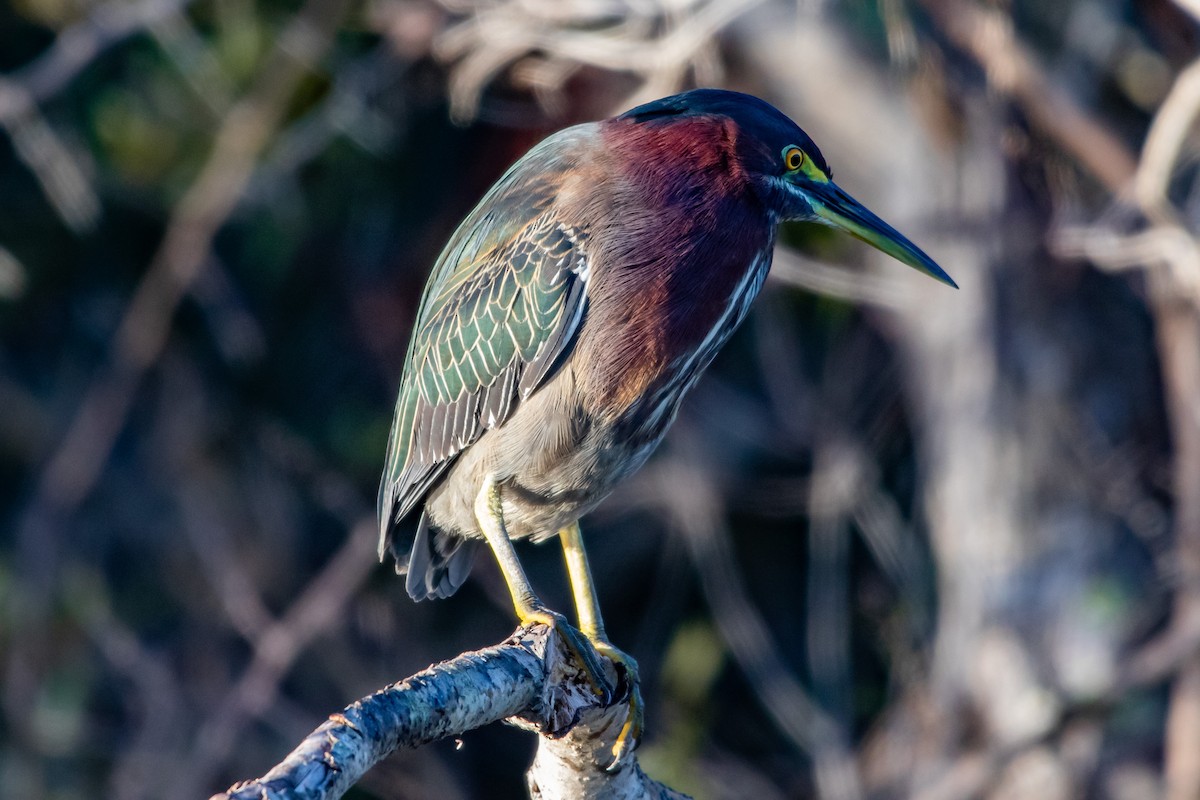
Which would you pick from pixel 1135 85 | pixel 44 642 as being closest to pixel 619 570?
pixel 44 642

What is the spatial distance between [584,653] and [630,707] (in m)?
0.19

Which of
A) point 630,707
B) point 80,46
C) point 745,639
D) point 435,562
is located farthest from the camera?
point 745,639

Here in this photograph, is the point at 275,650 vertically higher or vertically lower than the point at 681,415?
lower

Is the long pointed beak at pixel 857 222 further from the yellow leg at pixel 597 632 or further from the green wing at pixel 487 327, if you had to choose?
the yellow leg at pixel 597 632

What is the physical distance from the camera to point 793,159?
9.70 ft

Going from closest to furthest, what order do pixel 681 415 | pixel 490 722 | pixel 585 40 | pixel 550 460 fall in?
1. pixel 490 722
2. pixel 550 460
3. pixel 585 40
4. pixel 681 415

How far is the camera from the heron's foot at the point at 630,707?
8.57ft

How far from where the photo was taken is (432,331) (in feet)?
11.0

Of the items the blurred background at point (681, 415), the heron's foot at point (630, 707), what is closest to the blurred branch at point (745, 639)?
the blurred background at point (681, 415)

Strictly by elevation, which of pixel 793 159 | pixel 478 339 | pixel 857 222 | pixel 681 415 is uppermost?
pixel 793 159

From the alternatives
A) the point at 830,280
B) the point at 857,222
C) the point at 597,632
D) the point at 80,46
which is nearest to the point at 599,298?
the point at 857,222

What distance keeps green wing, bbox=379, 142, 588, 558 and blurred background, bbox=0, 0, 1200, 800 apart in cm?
178

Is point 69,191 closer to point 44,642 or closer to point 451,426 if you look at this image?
point 44,642

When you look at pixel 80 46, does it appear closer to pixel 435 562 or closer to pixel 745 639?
pixel 435 562
